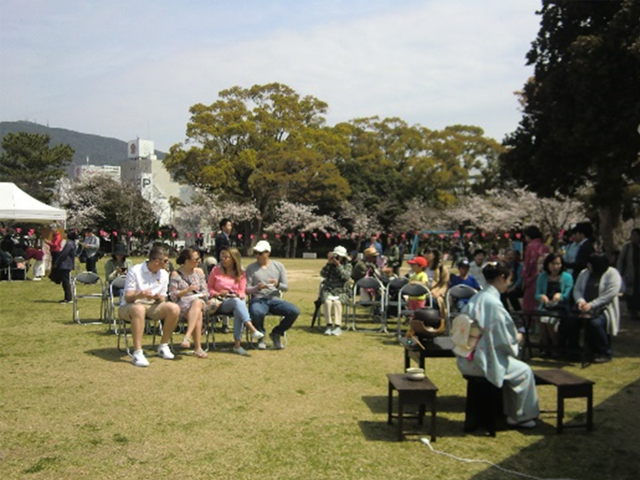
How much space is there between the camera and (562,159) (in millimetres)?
16656

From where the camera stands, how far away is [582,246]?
9.84 meters

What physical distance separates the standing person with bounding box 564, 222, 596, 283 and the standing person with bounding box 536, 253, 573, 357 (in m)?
0.71

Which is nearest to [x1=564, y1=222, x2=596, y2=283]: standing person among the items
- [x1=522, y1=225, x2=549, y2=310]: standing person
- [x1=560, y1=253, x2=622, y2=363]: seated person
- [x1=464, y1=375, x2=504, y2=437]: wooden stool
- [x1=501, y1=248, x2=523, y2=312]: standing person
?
[x1=522, y1=225, x2=549, y2=310]: standing person

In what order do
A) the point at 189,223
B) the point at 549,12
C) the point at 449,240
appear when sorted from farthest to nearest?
1. the point at 189,223
2. the point at 449,240
3. the point at 549,12

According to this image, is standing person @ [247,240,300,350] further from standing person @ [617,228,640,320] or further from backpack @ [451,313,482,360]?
standing person @ [617,228,640,320]

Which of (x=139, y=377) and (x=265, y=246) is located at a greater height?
(x=265, y=246)

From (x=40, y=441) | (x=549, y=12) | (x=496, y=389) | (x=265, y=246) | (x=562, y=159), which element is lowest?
(x=40, y=441)

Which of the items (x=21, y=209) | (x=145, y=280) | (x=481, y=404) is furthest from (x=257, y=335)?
(x=21, y=209)

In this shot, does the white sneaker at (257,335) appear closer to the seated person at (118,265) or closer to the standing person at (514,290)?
the seated person at (118,265)

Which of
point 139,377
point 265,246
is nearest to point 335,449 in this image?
point 139,377

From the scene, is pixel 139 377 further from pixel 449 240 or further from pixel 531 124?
pixel 449 240

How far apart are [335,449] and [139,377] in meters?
3.01

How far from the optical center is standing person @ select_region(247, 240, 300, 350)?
8.95m

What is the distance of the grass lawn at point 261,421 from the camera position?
4.52m
